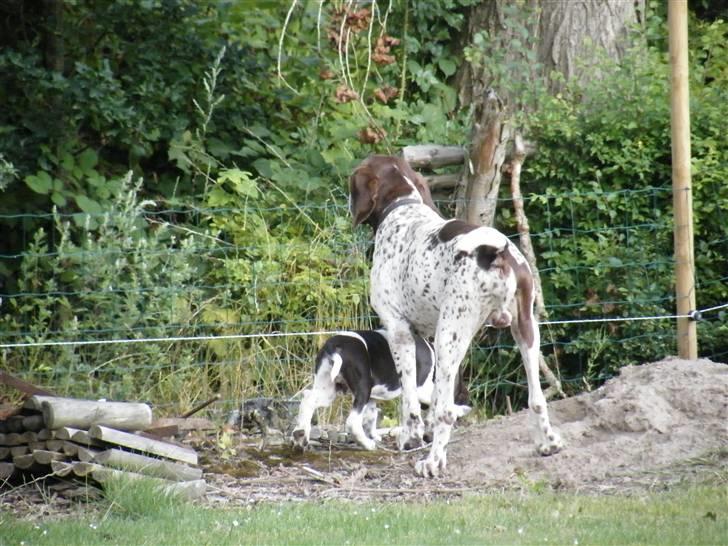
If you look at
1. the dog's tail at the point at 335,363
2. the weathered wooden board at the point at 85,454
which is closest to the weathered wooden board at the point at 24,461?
the weathered wooden board at the point at 85,454

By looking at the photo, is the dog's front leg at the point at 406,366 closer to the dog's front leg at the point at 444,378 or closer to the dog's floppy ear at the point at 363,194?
the dog's front leg at the point at 444,378

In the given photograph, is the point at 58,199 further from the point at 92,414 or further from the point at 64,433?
the point at 64,433

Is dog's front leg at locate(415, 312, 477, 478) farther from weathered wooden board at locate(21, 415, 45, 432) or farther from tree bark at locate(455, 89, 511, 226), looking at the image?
tree bark at locate(455, 89, 511, 226)

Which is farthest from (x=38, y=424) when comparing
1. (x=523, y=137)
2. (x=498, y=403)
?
(x=523, y=137)

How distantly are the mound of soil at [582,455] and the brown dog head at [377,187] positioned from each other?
61.8 inches

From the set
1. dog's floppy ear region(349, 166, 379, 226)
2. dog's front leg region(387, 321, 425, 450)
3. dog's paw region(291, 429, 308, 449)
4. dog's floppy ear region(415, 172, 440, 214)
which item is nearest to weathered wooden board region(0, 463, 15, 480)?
dog's paw region(291, 429, 308, 449)

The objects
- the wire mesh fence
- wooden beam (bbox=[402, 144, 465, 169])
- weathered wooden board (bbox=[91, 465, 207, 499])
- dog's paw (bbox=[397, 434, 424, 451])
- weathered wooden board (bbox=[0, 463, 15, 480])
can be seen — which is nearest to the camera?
weathered wooden board (bbox=[91, 465, 207, 499])

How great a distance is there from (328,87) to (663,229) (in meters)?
4.02

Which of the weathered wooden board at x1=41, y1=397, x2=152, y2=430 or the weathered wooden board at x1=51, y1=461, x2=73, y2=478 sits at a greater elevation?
the weathered wooden board at x1=41, y1=397, x2=152, y2=430

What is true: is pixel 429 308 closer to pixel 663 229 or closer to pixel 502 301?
pixel 502 301

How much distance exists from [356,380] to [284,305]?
7.84 ft

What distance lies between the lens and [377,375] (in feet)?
26.6

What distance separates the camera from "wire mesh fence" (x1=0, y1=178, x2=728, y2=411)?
9.60 m

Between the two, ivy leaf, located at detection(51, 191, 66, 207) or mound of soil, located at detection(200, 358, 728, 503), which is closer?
mound of soil, located at detection(200, 358, 728, 503)
